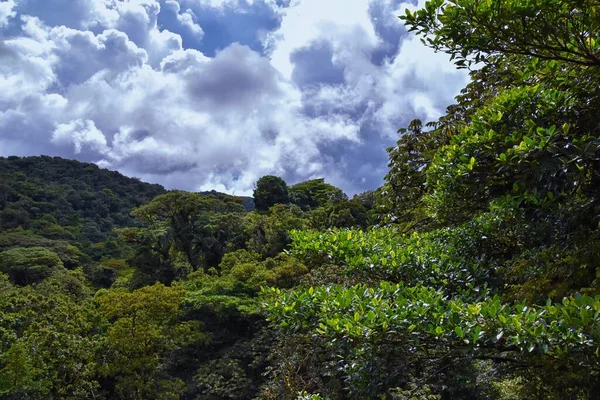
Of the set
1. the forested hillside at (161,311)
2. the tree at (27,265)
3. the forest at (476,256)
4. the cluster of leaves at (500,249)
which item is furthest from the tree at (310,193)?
the cluster of leaves at (500,249)

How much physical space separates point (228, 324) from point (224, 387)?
8.54 ft

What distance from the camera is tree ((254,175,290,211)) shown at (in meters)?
32.8

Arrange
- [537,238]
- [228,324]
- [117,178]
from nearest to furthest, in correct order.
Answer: [537,238], [228,324], [117,178]

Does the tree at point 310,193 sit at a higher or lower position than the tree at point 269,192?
higher

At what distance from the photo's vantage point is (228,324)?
50.3 feet

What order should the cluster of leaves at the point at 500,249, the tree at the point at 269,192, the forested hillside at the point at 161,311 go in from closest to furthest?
1. the cluster of leaves at the point at 500,249
2. the forested hillside at the point at 161,311
3. the tree at the point at 269,192

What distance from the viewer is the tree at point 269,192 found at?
108 feet

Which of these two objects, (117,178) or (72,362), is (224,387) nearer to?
(72,362)

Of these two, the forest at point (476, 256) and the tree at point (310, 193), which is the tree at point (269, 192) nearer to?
the tree at point (310, 193)

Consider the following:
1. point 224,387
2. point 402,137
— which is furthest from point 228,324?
point 402,137

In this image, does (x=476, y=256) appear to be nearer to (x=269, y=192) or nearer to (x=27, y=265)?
(x=27, y=265)

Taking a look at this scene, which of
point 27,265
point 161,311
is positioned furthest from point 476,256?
point 27,265

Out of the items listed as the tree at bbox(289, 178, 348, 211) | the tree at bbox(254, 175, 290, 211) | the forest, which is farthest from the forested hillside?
the tree at bbox(289, 178, 348, 211)

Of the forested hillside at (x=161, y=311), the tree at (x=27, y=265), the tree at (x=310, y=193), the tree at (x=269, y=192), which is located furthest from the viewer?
the tree at (x=310, y=193)
